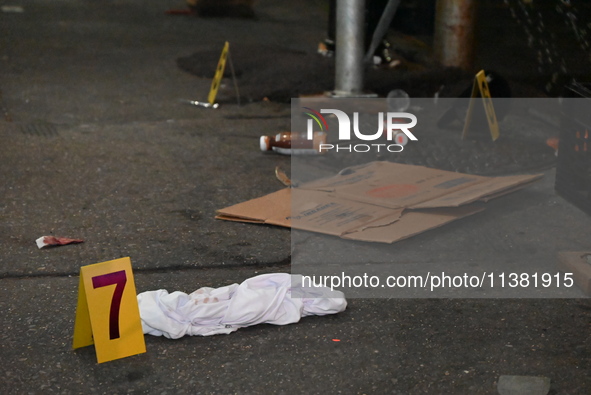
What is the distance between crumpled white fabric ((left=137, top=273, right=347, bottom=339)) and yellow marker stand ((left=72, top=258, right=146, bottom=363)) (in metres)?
0.14

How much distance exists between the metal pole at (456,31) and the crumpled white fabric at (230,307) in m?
4.50

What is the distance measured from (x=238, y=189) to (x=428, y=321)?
65.7 inches

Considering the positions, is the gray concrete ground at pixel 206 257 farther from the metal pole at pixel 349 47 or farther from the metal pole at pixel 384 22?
the metal pole at pixel 384 22

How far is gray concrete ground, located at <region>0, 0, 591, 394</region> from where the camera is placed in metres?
2.40

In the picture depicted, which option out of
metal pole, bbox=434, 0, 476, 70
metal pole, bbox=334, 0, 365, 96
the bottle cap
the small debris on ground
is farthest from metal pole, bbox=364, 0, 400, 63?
the small debris on ground

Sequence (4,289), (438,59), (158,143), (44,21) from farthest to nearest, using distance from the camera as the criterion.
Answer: (44,21) < (438,59) < (158,143) < (4,289)

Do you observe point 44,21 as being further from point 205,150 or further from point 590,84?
point 590,84

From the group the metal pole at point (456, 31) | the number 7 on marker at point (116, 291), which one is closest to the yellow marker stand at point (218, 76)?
the metal pole at point (456, 31)

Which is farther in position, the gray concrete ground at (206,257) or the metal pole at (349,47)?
the metal pole at (349,47)

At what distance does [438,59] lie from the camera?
699 cm

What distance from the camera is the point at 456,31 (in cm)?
675

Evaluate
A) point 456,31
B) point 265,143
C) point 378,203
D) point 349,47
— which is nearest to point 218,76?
point 349,47

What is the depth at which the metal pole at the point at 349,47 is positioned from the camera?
5500 millimetres

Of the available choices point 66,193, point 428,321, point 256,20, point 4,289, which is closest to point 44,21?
point 256,20
